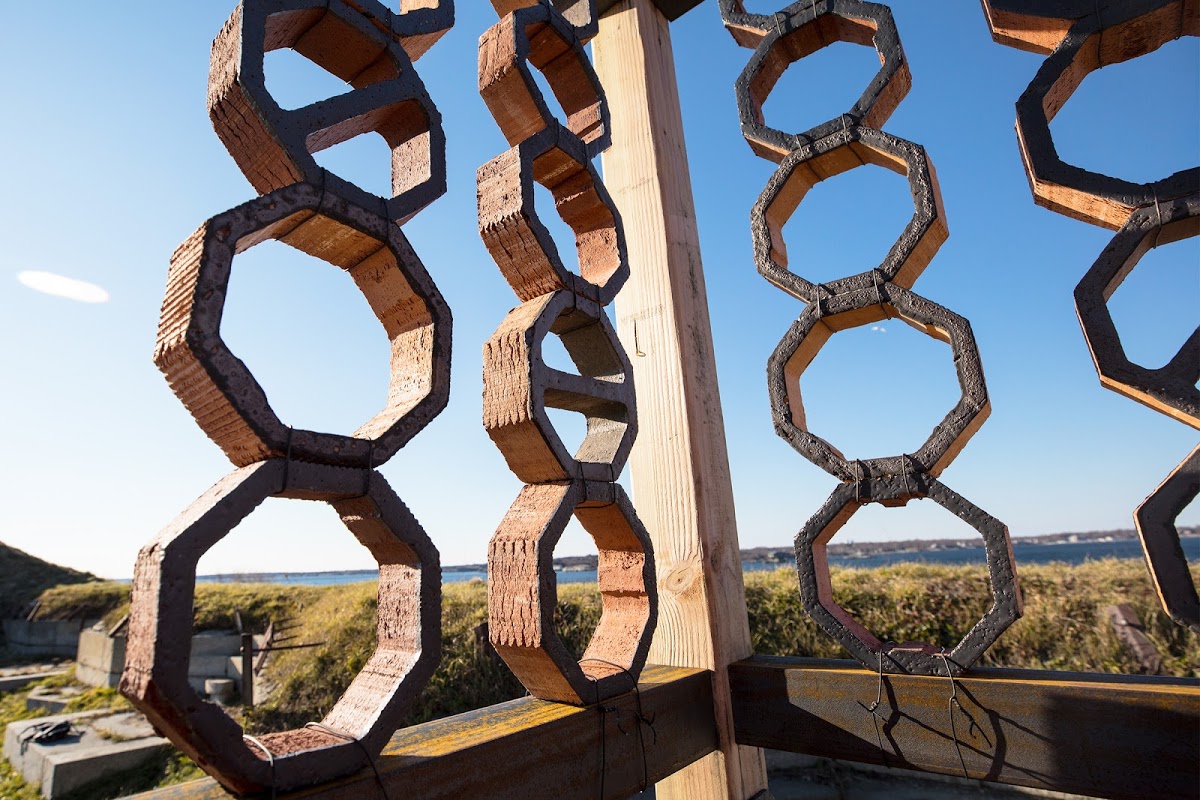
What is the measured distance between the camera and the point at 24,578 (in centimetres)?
2381

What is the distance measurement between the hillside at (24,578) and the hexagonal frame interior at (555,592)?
28.7 m

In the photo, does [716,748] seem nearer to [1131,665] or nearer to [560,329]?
[560,329]

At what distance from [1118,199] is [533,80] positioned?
155 centimetres

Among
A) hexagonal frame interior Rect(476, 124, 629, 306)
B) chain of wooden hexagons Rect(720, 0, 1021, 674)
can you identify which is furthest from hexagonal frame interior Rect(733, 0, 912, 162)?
hexagonal frame interior Rect(476, 124, 629, 306)

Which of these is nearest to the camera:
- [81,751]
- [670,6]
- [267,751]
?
[267,751]

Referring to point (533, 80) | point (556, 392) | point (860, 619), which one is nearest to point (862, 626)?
point (556, 392)

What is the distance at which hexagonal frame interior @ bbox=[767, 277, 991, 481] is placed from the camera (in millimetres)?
1629

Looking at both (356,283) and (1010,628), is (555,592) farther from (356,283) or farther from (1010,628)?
(1010,628)

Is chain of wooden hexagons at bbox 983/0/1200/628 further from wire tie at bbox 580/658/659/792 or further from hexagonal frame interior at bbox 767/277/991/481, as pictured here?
wire tie at bbox 580/658/659/792

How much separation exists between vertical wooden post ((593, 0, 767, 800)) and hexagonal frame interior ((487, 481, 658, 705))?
0.40 meters

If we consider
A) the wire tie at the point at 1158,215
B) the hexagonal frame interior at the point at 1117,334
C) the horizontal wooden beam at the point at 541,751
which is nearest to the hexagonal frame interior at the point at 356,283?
the horizontal wooden beam at the point at 541,751

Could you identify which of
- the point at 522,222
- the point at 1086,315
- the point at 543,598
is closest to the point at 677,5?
the point at 522,222

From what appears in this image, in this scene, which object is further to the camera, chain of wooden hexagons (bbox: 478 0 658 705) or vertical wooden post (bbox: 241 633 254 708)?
vertical wooden post (bbox: 241 633 254 708)

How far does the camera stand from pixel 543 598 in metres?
1.40
